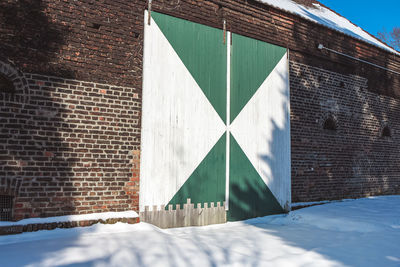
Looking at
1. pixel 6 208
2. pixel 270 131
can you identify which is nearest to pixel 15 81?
pixel 6 208

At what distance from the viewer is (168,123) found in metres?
5.94

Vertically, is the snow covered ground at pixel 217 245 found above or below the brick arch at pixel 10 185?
below

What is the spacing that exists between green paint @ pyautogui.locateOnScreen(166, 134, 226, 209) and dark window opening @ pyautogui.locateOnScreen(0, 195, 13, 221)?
2.62 m

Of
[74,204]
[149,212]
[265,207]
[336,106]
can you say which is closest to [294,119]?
[336,106]

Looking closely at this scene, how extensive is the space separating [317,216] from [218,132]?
9.62 feet

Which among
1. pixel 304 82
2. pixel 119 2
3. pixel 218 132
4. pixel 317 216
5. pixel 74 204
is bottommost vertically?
pixel 317 216

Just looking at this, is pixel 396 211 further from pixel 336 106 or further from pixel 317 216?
pixel 336 106

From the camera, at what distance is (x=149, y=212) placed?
555 cm

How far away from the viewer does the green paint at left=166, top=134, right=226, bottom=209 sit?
237 inches

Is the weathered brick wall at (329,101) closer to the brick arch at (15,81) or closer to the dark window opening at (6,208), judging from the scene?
the brick arch at (15,81)

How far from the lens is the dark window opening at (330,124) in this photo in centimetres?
871

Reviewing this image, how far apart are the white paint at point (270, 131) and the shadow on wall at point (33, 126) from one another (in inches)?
140

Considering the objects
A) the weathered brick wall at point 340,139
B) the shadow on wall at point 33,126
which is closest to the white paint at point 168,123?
the shadow on wall at point 33,126

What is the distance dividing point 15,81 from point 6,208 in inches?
76.1
